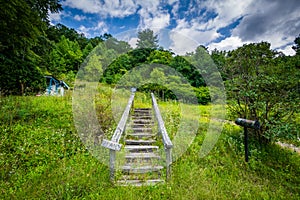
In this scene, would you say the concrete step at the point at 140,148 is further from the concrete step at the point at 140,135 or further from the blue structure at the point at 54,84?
the blue structure at the point at 54,84

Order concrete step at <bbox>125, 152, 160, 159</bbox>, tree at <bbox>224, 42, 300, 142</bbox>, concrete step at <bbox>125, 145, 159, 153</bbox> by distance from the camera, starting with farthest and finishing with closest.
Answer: tree at <bbox>224, 42, 300, 142</bbox> → concrete step at <bbox>125, 145, 159, 153</bbox> → concrete step at <bbox>125, 152, 160, 159</bbox>

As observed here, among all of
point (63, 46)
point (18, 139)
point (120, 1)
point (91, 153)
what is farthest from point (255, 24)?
point (63, 46)

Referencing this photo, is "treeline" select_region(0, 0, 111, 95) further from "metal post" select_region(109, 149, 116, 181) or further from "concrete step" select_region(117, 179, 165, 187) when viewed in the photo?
"concrete step" select_region(117, 179, 165, 187)

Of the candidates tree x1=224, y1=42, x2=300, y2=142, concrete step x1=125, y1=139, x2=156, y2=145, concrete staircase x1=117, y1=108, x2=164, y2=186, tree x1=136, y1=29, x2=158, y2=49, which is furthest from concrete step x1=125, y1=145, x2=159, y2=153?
tree x1=136, y1=29, x2=158, y2=49

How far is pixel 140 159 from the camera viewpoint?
3.97 meters

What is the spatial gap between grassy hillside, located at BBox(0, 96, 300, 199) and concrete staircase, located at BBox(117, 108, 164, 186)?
0.31m

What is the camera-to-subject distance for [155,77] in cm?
1244

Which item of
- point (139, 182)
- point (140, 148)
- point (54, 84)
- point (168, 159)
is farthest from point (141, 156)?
point (54, 84)

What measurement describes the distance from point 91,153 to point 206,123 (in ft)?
17.7

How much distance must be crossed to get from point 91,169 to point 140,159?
1087 millimetres

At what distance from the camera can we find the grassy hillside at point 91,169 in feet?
9.49

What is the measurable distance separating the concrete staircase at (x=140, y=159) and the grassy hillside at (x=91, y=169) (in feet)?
1.02

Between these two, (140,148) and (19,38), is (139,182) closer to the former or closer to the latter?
(140,148)

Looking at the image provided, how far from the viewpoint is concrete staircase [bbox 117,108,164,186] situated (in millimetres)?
3359
